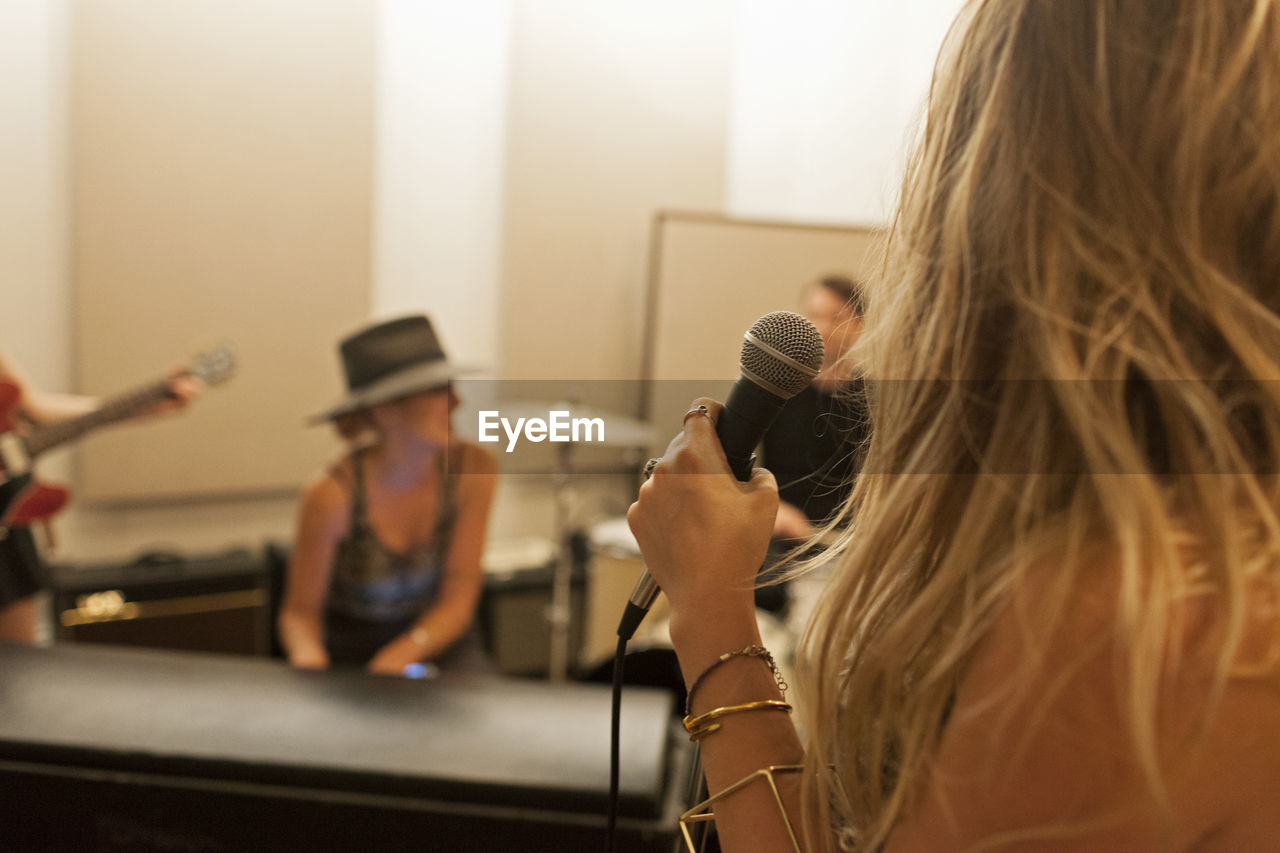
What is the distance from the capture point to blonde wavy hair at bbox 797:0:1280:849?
0.46m

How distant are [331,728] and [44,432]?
162 cm

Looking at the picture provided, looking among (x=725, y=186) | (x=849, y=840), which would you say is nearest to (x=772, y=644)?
(x=849, y=840)

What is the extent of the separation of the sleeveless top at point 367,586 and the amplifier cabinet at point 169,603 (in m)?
0.74

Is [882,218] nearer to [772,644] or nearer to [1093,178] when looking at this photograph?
[1093,178]

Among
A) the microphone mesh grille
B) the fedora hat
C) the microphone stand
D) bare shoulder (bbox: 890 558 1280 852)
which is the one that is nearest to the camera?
bare shoulder (bbox: 890 558 1280 852)

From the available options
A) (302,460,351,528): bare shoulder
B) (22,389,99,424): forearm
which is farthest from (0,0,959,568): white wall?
(302,460,351,528): bare shoulder

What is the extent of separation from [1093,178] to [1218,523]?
191 mm

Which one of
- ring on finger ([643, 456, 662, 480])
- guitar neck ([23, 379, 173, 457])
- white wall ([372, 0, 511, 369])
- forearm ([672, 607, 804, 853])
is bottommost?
guitar neck ([23, 379, 173, 457])

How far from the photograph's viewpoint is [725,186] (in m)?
3.67

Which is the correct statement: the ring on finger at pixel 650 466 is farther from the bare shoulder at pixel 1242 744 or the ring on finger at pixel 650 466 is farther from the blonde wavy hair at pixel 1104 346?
the bare shoulder at pixel 1242 744

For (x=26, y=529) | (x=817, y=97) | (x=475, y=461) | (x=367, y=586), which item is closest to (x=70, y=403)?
(x=26, y=529)


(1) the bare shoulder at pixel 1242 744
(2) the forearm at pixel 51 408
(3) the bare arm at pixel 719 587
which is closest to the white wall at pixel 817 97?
(2) the forearm at pixel 51 408

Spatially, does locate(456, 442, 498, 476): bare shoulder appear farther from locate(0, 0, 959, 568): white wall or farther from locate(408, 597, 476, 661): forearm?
locate(0, 0, 959, 568): white wall

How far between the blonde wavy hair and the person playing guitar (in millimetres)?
1704
